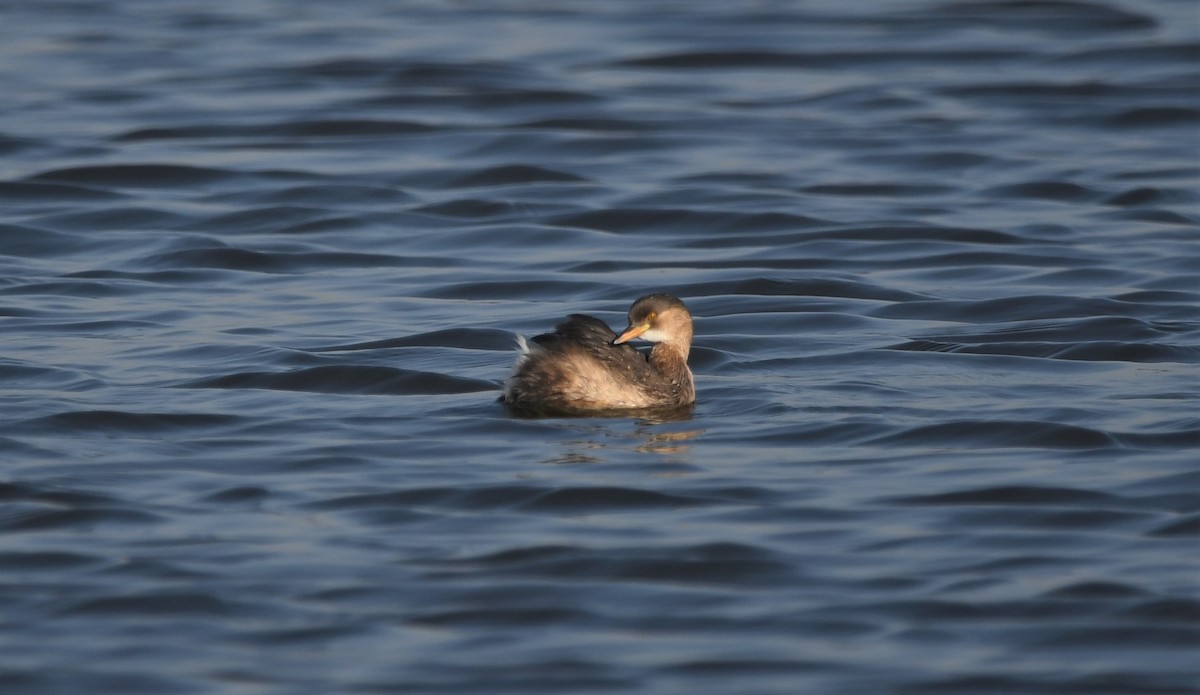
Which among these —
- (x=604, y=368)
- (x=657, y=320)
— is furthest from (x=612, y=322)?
(x=604, y=368)

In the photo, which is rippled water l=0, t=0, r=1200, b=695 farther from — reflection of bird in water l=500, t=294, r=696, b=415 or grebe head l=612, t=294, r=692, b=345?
grebe head l=612, t=294, r=692, b=345

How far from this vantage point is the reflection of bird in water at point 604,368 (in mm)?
8734

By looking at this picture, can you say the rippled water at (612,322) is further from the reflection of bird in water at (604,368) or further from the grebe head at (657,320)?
the grebe head at (657,320)

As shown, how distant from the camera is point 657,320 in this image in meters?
9.25

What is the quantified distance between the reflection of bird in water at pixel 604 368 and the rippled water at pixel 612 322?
0.38 feet

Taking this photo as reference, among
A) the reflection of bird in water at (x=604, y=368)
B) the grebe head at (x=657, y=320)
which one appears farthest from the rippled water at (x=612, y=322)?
the grebe head at (x=657, y=320)

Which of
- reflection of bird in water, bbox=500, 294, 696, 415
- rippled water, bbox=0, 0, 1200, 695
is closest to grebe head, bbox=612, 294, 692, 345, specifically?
reflection of bird in water, bbox=500, 294, 696, 415

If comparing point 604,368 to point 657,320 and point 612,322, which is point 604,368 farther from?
Result: point 612,322

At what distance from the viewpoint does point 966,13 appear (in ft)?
72.8

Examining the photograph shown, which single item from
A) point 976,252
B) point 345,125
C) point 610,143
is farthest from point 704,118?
point 976,252

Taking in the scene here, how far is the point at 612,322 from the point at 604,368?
7.27 ft

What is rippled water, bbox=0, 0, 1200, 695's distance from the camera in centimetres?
626

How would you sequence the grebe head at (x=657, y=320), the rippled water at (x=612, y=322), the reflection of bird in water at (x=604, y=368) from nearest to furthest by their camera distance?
the rippled water at (x=612, y=322), the reflection of bird in water at (x=604, y=368), the grebe head at (x=657, y=320)

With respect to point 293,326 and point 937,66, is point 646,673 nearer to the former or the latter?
point 293,326
